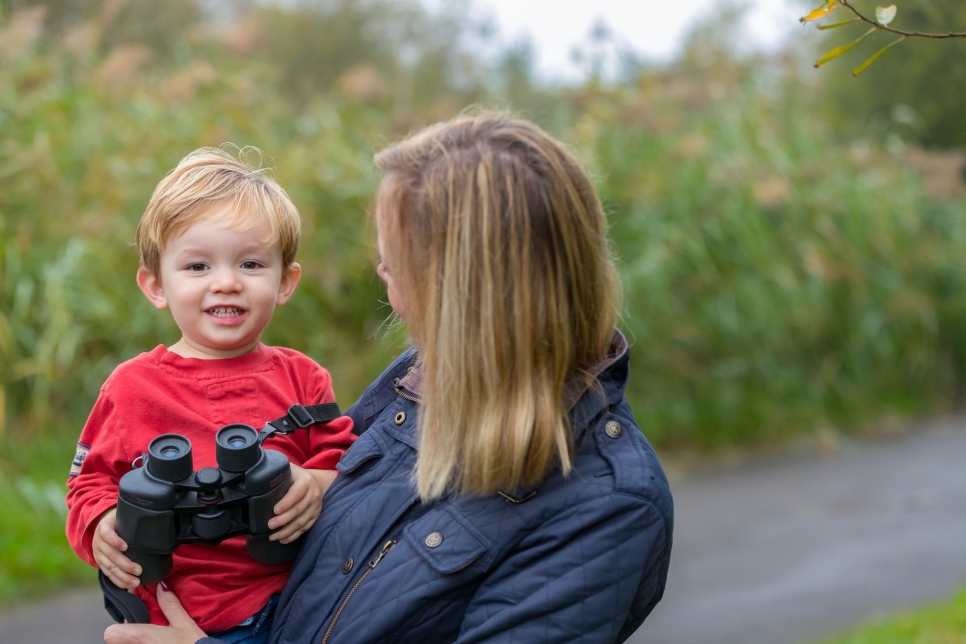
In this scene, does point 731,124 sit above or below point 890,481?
above

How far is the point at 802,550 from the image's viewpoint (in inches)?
199

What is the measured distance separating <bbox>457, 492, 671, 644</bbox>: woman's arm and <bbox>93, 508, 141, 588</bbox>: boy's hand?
0.62 meters

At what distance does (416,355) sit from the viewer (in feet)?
6.77

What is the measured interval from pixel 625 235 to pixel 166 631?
548 cm

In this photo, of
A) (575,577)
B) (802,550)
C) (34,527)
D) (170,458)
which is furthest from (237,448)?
(802,550)

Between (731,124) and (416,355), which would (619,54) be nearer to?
(731,124)

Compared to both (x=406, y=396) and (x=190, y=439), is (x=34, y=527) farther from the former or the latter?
(x=406, y=396)

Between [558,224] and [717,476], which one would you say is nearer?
[558,224]

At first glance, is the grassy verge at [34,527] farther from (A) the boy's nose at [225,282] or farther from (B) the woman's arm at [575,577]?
(B) the woman's arm at [575,577]

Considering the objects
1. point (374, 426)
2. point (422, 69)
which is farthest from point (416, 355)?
point (422, 69)

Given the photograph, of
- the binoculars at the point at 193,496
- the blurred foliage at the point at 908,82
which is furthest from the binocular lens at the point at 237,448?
the blurred foliage at the point at 908,82

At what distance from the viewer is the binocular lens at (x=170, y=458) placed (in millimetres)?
1707

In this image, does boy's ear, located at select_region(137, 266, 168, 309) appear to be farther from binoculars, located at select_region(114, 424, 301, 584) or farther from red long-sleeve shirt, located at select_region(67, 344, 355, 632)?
binoculars, located at select_region(114, 424, 301, 584)

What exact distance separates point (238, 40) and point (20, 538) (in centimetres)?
396
